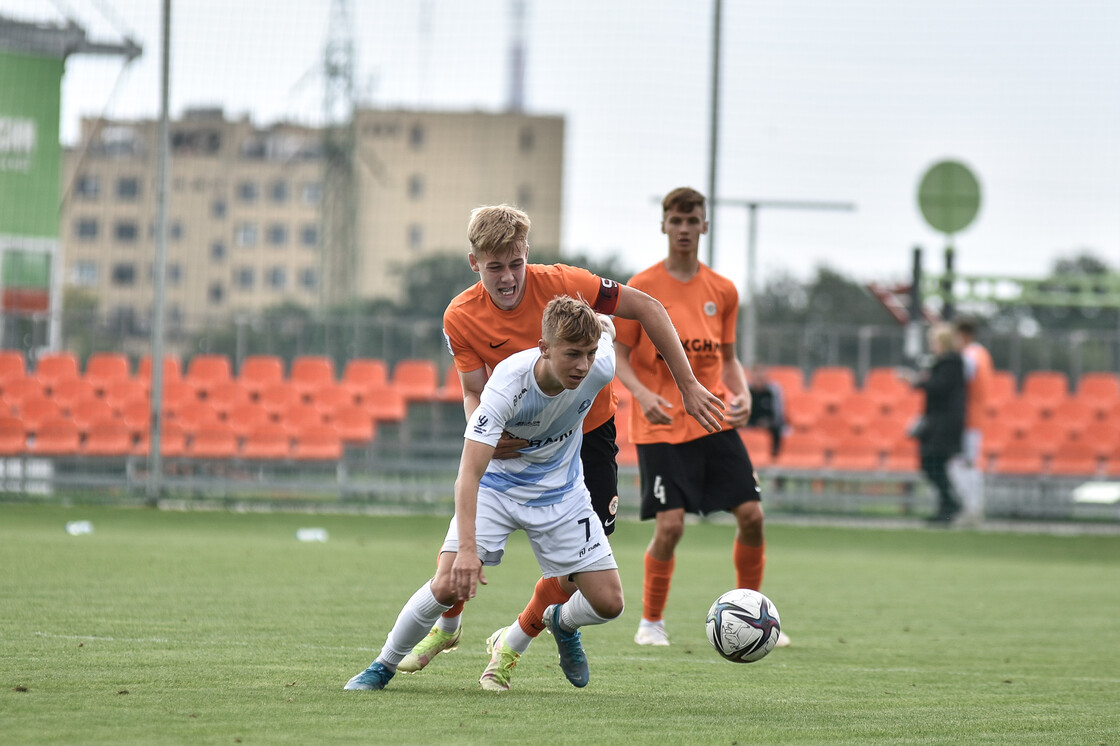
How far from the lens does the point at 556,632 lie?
497cm

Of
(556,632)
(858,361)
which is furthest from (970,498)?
(556,632)

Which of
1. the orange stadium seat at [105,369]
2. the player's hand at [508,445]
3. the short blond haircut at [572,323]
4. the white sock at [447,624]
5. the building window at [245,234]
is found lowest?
the white sock at [447,624]

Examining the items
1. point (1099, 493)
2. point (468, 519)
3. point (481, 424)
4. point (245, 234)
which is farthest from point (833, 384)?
point (468, 519)

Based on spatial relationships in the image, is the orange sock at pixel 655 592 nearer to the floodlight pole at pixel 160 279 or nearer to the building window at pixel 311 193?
the floodlight pole at pixel 160 279

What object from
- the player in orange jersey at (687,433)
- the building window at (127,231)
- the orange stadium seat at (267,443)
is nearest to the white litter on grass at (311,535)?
the orange stadium seat at (267,443)

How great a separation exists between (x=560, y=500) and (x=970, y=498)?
10571 mm

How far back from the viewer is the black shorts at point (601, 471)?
211 inches

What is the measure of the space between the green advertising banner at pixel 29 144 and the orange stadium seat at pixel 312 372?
3890 mm

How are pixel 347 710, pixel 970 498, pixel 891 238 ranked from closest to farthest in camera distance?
pixel 347 710, pixel 970 498, pixel 891 238

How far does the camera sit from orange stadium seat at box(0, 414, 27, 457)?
1439cm

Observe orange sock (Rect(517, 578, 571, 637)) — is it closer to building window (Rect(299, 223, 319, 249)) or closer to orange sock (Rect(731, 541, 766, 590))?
orange sock (Rect(731, 541, 766, 590))

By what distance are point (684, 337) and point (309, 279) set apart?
434 inches

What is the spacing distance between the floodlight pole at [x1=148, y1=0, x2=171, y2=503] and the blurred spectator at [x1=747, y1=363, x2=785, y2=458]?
6.27 metres

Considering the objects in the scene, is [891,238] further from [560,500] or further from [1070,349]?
[560,500]
